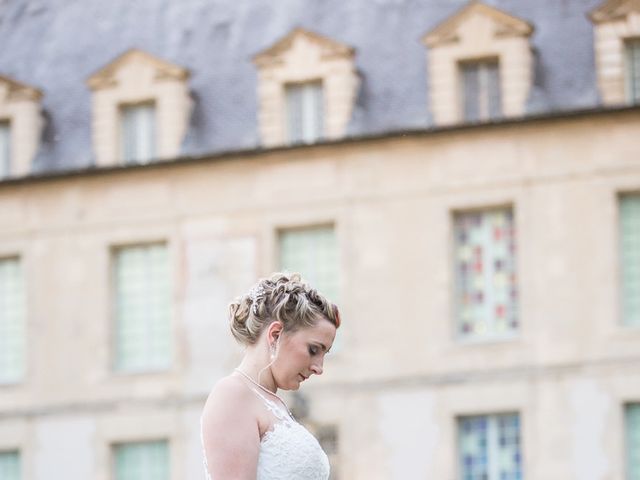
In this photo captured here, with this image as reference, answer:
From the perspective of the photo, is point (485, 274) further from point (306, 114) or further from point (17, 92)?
point (17, 92)

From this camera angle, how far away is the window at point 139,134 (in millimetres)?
38000

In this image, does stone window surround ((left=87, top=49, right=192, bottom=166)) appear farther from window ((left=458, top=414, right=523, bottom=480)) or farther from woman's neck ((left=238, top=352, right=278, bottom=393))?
woman's neck ((left=238, top=352, right=278, bottom=393))

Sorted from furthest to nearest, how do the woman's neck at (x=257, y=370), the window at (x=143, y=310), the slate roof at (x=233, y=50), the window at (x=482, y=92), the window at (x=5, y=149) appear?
the window at (x=5, y=149) → the window at (x=143, y=310) → the slate roof at (x=233, y=50) → the window at (x=482, y=92) → the woman's neck at (x=257, y=370)

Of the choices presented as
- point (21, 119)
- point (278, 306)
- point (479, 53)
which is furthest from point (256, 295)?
point (21, 119)

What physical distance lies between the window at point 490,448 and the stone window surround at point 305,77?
519 centimetres

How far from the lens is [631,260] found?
1352 inches

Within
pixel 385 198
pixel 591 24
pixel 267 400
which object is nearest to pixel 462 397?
pixel 385 198

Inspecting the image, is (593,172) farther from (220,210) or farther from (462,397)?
(220,210)

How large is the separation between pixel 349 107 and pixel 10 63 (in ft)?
25.1

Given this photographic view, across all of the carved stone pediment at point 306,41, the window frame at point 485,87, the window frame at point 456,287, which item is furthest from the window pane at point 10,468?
the window frame at point 485,87

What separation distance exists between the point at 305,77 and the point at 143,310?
4803 millimetres

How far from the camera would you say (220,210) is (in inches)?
1465

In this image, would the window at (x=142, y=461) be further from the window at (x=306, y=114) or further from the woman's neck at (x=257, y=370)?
the woman's neck at (x=257, y=370)

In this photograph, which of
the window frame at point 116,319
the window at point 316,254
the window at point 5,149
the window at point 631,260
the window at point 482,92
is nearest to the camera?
the window at point 631,260
